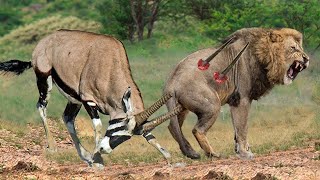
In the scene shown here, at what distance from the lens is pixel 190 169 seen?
45.0 ft

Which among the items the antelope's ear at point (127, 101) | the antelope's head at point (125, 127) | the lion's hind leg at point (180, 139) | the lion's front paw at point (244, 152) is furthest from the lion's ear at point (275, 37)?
the antelope's ear at point (127, 101)

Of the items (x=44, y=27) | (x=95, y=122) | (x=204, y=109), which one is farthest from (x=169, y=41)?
(x=95, y=122)

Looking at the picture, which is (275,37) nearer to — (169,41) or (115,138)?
(115,138)

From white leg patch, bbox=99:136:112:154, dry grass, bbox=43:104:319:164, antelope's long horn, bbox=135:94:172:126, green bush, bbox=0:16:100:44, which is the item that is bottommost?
green bush, bbox=0:16:100:44

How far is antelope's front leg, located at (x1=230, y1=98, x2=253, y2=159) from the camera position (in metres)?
15.2

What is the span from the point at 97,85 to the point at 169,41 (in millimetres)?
37127

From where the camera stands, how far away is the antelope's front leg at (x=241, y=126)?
1518cm

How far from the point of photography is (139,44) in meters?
51.4

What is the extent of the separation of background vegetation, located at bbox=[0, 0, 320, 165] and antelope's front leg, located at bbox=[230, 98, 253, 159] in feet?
1.71

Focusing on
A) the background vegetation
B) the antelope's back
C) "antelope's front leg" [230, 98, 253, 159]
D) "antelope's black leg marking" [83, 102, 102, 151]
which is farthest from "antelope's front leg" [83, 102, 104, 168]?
"antelope's front leg" [230, 98, 253, 159]

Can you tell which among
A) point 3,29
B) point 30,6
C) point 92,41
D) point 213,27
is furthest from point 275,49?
point 30,6

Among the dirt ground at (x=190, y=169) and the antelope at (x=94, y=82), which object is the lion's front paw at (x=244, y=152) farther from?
the antelope at (x=94, y=82)

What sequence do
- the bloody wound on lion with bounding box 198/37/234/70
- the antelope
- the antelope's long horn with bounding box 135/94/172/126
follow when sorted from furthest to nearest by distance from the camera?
the bloody wound on lion with bounding box 198/37/234/70 → the antelope → the antelope's long horn with bounding box 135/94/172/126

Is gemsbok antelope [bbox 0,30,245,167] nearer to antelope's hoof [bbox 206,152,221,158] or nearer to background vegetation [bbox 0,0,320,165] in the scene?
antelope's hoof [bbox 206,152,221,158]
